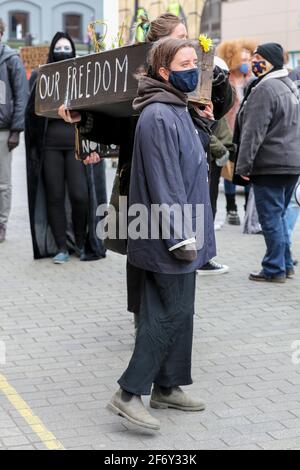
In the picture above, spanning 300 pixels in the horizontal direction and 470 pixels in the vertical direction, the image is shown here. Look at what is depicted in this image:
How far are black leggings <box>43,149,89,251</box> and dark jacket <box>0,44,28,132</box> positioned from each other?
1061mm

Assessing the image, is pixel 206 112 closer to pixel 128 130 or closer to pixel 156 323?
pixel 128 130

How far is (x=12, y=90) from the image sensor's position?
926 cm

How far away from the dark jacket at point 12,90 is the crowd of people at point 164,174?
0.04 ft

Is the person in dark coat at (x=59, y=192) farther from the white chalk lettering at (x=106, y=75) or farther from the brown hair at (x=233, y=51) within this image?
the white chalk lettering at (x=106, y=75)

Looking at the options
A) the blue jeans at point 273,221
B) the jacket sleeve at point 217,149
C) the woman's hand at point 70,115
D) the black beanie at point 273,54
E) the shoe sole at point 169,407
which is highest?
the black beanie at point 273,54

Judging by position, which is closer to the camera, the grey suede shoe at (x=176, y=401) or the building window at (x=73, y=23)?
the grey suede shoe at (x=176, y=401)

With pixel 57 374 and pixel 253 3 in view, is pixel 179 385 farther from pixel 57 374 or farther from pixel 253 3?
pixel 253 3

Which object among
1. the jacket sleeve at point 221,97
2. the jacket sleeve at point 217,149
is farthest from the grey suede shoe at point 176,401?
the jacket sleeve at point 217,149

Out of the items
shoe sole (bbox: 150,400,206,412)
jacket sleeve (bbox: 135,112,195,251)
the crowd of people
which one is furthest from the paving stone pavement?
jacket sleeve (bbox: 135,112,195,251)

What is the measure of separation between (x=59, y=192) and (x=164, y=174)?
418cm

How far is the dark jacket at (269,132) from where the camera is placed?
24.1 ft

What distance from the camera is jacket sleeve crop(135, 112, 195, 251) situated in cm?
430

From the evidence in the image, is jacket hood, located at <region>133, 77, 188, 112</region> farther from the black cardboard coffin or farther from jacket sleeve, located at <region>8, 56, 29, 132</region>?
jacket sleeve, located at <region>8, 56, 29, 132</region>

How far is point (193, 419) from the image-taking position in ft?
15.3
